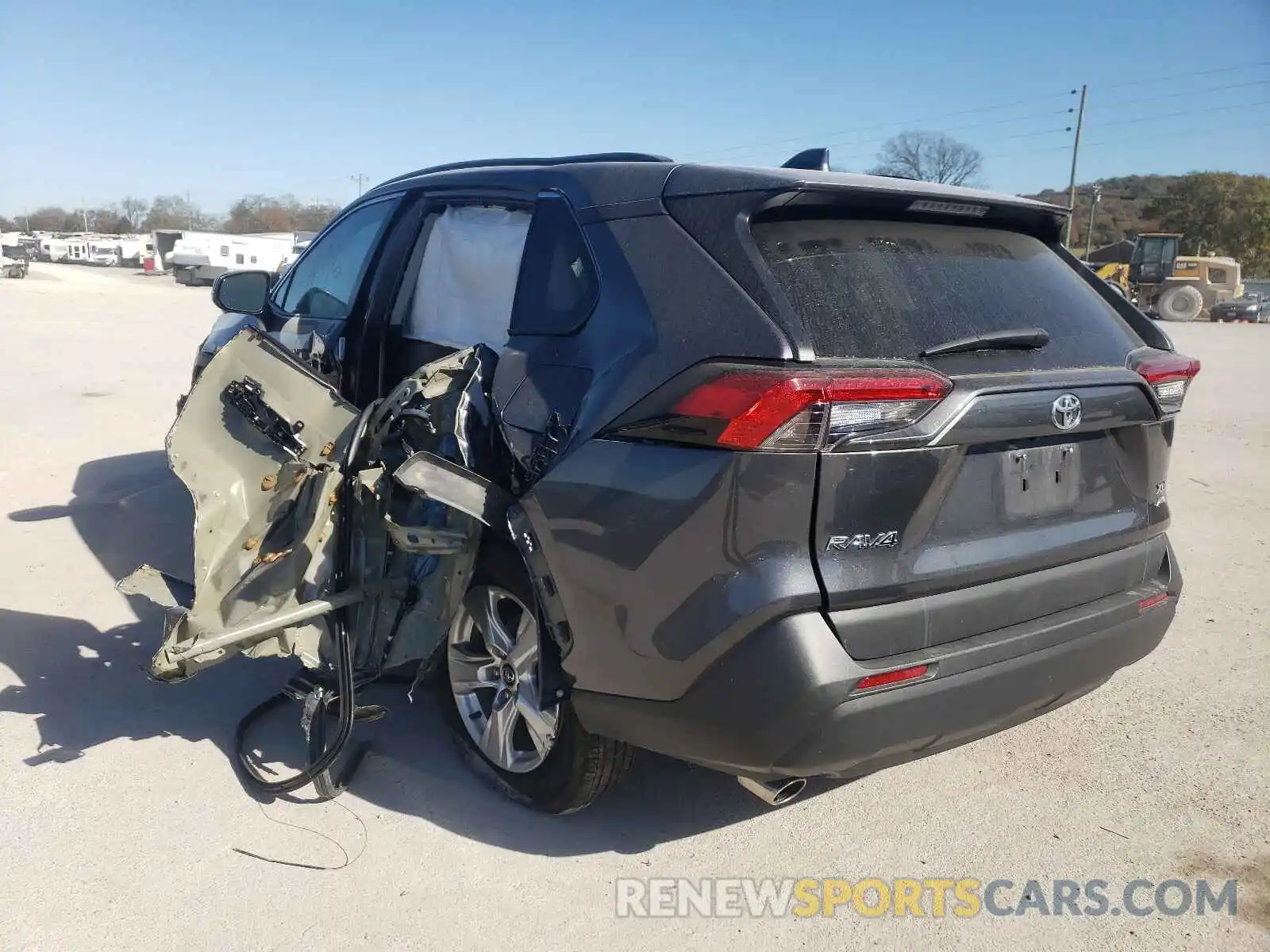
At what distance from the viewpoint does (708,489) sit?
2277mm

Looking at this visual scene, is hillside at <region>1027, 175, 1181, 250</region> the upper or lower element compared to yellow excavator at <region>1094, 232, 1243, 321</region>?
upper

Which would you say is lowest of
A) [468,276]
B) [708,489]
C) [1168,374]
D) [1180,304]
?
[708,489]

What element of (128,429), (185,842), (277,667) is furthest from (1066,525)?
(128,429)

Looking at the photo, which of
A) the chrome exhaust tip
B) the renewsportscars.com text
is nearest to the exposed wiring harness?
the renewsportscars.com text

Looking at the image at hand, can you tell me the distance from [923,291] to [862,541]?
0.74m

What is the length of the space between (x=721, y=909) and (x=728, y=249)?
173 centimetres

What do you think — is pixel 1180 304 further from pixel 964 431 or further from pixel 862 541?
pixel 862 541

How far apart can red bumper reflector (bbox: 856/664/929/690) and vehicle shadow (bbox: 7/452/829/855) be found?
0.96 meters

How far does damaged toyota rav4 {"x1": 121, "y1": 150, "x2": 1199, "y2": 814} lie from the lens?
2271 millimetres

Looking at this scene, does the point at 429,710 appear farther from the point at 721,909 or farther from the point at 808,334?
the point at 808,334

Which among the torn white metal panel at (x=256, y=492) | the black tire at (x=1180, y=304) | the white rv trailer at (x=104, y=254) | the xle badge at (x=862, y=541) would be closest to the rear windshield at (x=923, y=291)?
the xle badge at (x=862, y=541)

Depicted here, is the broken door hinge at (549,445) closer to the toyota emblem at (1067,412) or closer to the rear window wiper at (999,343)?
the rear window wiper at (999,343)

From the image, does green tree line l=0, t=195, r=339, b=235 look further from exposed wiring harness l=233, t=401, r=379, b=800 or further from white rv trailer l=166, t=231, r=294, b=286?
exposed wiring harness l=233, t=401, r=379, b=800

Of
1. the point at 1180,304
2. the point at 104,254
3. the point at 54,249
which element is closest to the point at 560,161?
the point at 1180,304
